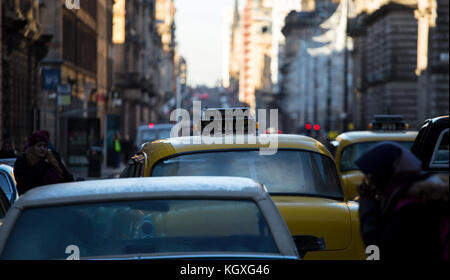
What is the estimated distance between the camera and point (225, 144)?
361 inches

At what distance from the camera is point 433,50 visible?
5897 cm

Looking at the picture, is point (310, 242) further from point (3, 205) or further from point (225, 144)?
point (3, 205)

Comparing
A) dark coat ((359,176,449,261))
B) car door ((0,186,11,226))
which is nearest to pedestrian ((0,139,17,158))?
car door ((0,186,11,226))

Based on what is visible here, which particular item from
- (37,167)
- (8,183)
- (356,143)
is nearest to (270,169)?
(37,167)

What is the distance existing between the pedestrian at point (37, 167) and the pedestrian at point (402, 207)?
7.28 meters

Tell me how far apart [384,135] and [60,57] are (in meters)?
31.3

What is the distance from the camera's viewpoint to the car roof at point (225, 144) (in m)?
9.09

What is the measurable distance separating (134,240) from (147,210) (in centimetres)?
28

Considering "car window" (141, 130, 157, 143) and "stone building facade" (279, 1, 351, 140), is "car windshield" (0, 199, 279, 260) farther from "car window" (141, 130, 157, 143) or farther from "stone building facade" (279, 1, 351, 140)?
"stone building facade" (279, 1, 351, 140)

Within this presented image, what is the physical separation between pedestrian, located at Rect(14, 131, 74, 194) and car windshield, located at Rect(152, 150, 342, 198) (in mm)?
3382

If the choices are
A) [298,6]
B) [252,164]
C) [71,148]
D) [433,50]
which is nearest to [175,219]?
[252,164]

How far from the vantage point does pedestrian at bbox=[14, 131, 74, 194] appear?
11.8 m

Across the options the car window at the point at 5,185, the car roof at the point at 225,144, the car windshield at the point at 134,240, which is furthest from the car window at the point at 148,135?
the car windshield at the point at 134,240
